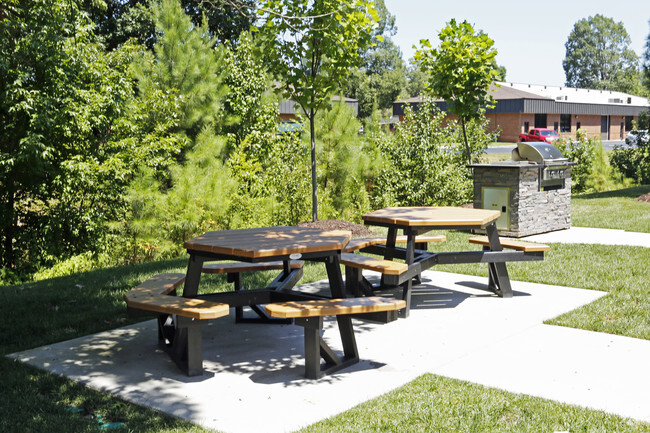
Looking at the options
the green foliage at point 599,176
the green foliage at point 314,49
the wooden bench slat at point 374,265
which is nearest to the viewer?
the wooden bench slat at point 374,265

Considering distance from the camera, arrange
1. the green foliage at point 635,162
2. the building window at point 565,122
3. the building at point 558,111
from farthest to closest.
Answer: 1. the building window at point 565,122
2. the building at point 558,111
3. the green foliage at point 635,162

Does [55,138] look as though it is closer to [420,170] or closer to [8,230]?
[8,230]

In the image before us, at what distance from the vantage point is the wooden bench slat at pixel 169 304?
4.37m

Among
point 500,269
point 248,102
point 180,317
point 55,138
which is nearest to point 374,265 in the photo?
point 500,269

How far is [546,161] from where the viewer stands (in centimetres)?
1136

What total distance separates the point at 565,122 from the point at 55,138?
52717 mm

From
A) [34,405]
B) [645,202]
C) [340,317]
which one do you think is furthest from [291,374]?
[645,202]

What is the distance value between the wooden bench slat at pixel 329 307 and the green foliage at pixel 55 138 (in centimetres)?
665

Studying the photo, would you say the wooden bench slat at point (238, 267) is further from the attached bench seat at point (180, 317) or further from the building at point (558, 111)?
the building at point (558, 111)

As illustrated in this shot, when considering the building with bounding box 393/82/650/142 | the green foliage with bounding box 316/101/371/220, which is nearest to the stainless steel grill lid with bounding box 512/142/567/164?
the green foliage with bounding box 316/101/371/220

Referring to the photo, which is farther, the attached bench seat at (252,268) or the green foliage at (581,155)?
the green foliage at (581,155)

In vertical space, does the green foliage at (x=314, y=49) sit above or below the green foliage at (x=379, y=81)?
below

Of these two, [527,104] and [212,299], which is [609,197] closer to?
[212,299]

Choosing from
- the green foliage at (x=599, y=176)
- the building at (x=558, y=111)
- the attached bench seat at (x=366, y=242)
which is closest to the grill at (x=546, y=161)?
the attached bench seat at (x=366, y=242)
